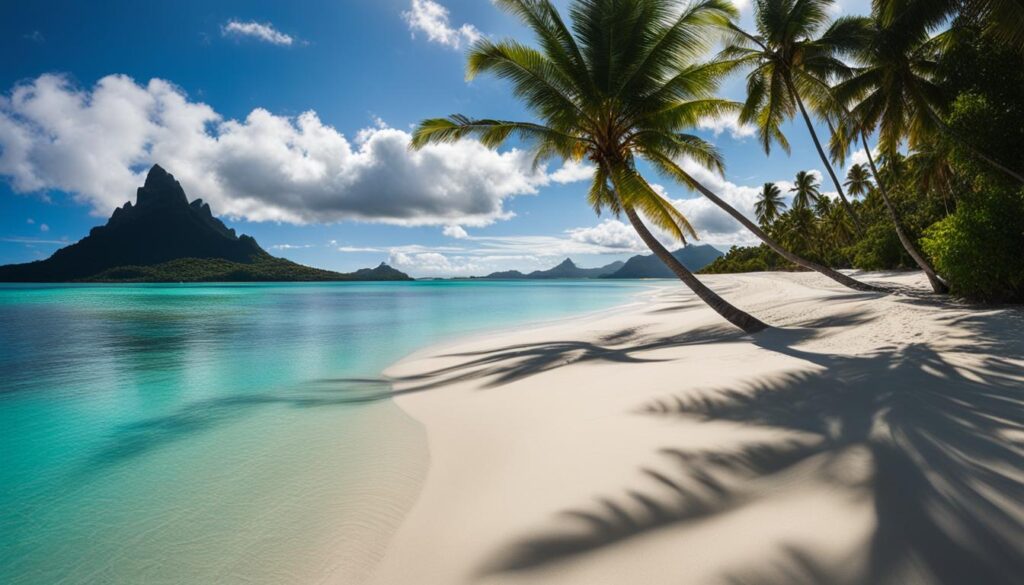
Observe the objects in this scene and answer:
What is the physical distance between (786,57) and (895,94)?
3.00 m

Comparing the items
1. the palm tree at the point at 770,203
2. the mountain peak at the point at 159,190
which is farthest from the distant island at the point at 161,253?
the palm tree at the point at 770,203

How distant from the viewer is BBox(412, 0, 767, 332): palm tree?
9438 mm

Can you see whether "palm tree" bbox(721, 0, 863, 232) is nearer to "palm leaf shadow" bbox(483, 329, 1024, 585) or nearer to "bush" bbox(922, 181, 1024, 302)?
"bush" bbox(922, 181, 1024, 302)

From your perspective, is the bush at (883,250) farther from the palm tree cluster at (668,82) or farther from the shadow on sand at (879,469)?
the shadow on sand at (879,469)

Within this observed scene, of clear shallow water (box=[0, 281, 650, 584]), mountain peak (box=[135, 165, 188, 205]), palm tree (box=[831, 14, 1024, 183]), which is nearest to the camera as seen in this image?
clear shallow water (box=[0, 281, 650, 584])

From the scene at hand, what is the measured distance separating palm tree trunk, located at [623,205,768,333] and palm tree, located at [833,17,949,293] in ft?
21.0

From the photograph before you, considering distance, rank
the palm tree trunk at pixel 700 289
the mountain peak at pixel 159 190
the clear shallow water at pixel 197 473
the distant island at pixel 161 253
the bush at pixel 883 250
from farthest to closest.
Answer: the mountain peak at pixel 159 190, the distant island at pixel 161 253, the bush at pixel 883 250, the palm tree trunk at pixel 700 289, the clear shallow water at pixel 197 473

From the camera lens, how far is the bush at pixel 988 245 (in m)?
7.59

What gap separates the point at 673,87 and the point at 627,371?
737cm

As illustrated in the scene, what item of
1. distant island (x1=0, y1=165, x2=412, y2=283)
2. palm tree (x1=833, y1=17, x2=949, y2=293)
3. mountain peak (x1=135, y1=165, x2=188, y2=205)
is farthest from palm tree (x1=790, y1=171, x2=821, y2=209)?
mountain peak (x1=135, y1=165, x2=188, y2=205)

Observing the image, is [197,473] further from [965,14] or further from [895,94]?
[895,94]

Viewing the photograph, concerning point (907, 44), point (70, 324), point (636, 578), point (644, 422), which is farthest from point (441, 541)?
point (70, 324)

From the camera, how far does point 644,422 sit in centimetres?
413

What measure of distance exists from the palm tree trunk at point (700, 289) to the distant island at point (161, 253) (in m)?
138
